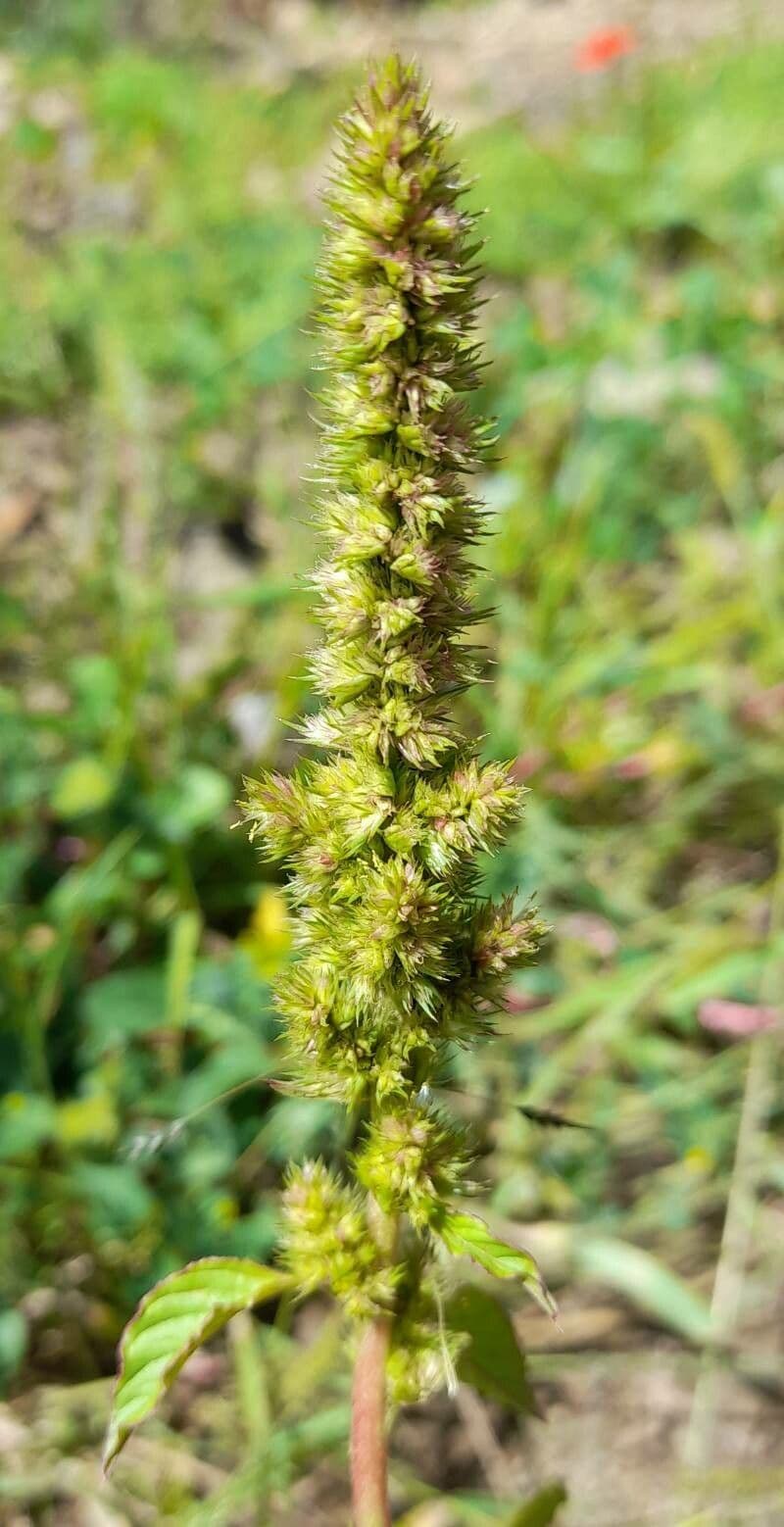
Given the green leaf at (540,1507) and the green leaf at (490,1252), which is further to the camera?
the green leaf at (540,1507)

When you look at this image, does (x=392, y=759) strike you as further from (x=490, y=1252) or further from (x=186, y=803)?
(x=186, y=803)

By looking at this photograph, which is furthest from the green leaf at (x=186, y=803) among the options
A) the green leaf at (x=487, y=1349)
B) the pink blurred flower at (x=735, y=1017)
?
the green leaf at (x=487, y=1349)

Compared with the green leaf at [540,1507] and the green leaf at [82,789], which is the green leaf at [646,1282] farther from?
the green leaf at [82,789]

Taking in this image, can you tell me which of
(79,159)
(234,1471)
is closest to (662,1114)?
(234,1471)

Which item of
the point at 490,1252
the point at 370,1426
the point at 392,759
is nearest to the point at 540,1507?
the point at 370,1426

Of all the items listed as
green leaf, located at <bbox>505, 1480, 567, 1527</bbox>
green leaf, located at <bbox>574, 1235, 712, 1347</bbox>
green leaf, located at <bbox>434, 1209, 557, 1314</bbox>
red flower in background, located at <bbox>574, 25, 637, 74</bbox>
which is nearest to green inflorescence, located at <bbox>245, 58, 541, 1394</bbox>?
green leaf, located at <bbox>434, 1209, 557, 1314</bbox>

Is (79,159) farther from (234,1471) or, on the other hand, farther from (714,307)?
(234,1471)
